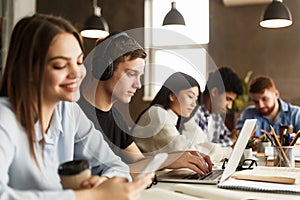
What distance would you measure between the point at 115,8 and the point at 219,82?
270 cm

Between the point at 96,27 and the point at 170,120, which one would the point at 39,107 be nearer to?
the point at 170,120

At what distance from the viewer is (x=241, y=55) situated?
4684mm

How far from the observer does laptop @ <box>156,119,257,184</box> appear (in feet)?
3.79

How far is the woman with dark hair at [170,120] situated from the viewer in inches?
53.4

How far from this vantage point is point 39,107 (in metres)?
0.55

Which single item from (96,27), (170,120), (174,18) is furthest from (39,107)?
(96,27)

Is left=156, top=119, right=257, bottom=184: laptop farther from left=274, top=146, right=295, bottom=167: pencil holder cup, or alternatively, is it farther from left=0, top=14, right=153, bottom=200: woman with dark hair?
left=0, top=14, right=153, bottom=200: woman with dark hair

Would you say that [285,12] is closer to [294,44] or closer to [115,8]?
[294,44]

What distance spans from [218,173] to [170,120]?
0.43m

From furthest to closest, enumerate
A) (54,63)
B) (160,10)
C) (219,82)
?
(160,10), (219,82), (54,63)

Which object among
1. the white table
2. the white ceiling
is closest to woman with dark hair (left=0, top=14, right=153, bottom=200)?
the white table

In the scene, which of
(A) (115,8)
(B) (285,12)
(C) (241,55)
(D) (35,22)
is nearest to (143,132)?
(D) (35,22)

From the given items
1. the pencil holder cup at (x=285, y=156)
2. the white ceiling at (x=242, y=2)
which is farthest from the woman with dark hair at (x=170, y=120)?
the white ceiling at (x=242, y=2)

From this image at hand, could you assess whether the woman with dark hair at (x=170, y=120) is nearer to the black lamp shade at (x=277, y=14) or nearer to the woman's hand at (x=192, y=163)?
the woman's hand at (x=192, y=163)
